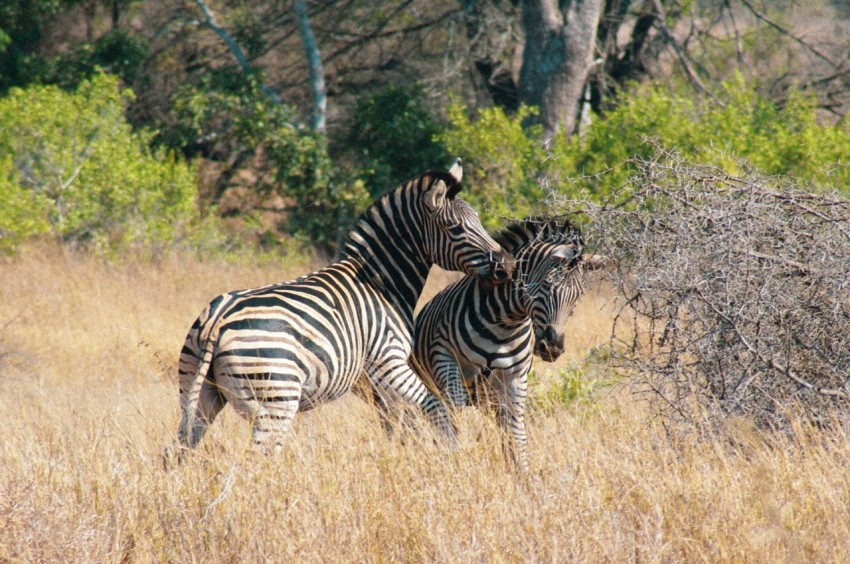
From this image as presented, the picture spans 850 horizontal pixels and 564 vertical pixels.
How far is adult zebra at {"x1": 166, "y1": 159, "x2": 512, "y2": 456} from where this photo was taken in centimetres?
508

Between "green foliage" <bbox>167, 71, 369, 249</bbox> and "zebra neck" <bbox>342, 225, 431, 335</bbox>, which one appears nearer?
"zebra neck" <bbox>342, 225, 431, 335</bbox>

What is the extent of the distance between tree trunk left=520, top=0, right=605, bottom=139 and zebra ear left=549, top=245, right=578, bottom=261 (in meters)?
11.4

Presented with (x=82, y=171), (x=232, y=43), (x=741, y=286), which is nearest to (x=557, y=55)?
(x=232, y=43)

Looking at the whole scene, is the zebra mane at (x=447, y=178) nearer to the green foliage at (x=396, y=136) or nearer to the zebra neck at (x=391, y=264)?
the zebra neck at (x=391, y=264)

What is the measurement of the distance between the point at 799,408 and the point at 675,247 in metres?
1.14

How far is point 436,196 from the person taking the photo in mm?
6160

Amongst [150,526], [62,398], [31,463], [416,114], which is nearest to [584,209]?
[150,526]

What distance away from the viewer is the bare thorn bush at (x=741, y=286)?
17.2 ft

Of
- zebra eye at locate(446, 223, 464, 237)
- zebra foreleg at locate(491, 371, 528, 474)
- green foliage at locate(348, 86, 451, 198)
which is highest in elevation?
zebra eye at locate(446, 223, 464, 237)

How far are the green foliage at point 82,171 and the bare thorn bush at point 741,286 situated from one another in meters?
10.2

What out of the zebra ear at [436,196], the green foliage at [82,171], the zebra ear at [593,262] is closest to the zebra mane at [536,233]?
the zebra ear at [593,262]

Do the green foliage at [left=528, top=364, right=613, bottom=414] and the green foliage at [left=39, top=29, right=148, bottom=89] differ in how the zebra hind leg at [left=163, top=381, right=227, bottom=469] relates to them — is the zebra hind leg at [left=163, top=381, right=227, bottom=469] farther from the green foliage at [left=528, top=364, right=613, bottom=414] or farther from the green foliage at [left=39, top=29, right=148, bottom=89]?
the green foliage at [left=39, top=29, right=148, bottom=89]

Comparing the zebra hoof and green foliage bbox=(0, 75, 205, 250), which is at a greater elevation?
the zebra hoof

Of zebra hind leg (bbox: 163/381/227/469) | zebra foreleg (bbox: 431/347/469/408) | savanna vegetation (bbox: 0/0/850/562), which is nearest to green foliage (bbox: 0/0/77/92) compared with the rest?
savanna vegetation (bbox: 0/0/850/562)
